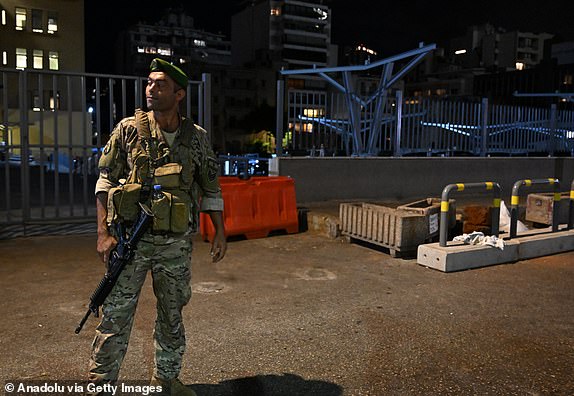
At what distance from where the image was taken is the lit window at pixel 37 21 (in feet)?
136

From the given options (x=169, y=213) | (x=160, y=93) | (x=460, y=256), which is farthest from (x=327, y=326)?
(x=460, y=256)

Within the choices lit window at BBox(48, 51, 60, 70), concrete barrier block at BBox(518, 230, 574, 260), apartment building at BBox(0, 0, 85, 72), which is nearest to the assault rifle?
concrete barrier block at BBox(518, 230, 574, 260)

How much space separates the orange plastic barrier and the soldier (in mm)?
5034

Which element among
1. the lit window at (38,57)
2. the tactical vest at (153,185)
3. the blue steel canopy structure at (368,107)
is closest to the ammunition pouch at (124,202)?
the tactical vest at (153,185)

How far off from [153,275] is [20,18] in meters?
45.0

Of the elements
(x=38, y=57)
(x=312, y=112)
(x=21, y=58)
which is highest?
(x=38, y=57)

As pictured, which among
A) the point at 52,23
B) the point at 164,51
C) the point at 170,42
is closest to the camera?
the point at 52,23

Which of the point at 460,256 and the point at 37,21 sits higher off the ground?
the point at 37,21

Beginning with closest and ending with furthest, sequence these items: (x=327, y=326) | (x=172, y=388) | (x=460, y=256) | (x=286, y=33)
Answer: (x=172, y=388) < (x=327, y=326) < (x=460, y=256) < (x=286, y=33)

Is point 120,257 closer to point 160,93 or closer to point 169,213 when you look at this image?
point 169,213

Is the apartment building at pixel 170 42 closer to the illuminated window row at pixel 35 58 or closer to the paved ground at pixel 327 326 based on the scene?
the illuminated window row at pixel 35 58

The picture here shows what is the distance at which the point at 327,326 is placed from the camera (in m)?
4.86

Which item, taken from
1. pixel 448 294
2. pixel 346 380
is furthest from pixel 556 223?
pixel 346 380

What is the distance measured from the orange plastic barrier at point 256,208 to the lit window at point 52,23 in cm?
3902
